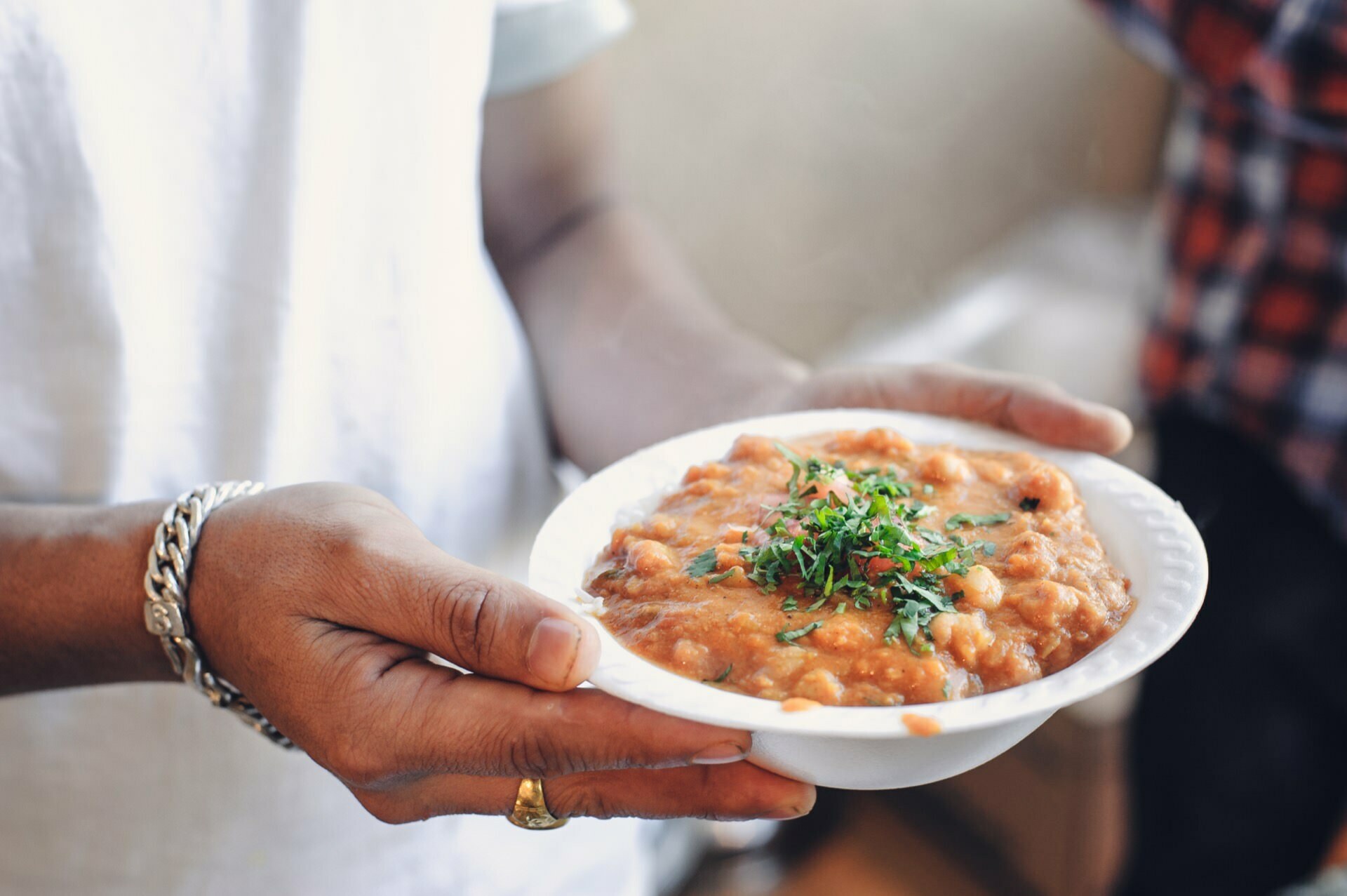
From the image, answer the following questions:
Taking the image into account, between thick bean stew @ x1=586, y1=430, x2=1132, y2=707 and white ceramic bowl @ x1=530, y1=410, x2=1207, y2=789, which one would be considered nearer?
white ceramic bowl @ x1=530, y1=410, x2=1207, y2=789

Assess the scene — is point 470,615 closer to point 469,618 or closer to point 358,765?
point 469,618

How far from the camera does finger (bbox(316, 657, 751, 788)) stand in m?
0.99

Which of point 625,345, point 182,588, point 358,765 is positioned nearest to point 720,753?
point 358,765

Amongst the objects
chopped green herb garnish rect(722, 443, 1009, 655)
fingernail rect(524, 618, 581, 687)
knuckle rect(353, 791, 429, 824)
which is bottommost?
knuckle rect(353, 791, 429, 824)

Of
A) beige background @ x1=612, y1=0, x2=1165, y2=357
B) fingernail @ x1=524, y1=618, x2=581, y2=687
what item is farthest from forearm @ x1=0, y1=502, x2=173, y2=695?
beige background @ x1=612, y1=0, x2=1165, y2=357

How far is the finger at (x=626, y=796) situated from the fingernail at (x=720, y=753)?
0.17 ft

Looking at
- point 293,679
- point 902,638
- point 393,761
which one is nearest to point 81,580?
point 293,679

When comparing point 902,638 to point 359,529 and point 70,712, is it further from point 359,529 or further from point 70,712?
point 70,712

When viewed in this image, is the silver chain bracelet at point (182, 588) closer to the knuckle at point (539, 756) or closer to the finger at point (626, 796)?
the finger at point (626, 796)

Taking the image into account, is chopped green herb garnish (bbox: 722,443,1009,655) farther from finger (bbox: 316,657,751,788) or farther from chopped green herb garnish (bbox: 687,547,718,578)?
finger (bbox: 316,657,751,788)

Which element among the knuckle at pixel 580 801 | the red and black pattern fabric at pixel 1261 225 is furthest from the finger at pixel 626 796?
the red and black pattern fabric at pixel 1261 225

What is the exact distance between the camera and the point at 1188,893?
2729mm

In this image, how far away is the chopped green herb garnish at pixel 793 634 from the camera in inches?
42.4

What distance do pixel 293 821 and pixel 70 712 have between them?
332mm
